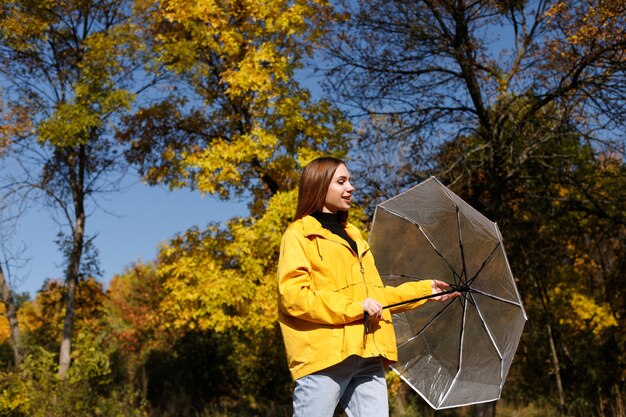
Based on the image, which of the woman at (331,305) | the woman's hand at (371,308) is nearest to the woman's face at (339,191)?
the woman at (331,305)

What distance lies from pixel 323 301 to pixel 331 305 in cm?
4

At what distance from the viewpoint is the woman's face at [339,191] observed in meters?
2.91

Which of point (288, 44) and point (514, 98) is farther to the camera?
point (288, 44)

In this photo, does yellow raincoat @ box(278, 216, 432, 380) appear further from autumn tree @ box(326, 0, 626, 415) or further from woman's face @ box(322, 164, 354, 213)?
autumn tree @ box(326, 0, 626, 415)

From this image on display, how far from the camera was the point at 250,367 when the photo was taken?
559 inches

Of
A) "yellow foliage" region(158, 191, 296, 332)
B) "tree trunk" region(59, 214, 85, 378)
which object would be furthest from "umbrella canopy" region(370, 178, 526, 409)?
"tree trunk" region(59, 214, 85, 378)

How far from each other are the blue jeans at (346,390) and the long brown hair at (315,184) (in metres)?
0.70

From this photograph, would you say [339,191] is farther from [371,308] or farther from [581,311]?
[581,311]

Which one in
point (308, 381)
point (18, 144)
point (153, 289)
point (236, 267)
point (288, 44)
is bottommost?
point (308, 381)

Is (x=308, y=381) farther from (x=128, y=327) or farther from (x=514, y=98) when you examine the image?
(x=128, y=327)

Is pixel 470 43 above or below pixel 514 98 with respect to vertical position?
above

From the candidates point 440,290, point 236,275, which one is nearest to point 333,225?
point 440,290

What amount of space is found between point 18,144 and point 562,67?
29.3 feet

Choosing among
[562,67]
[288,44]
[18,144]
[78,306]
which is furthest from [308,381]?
[78,306]
